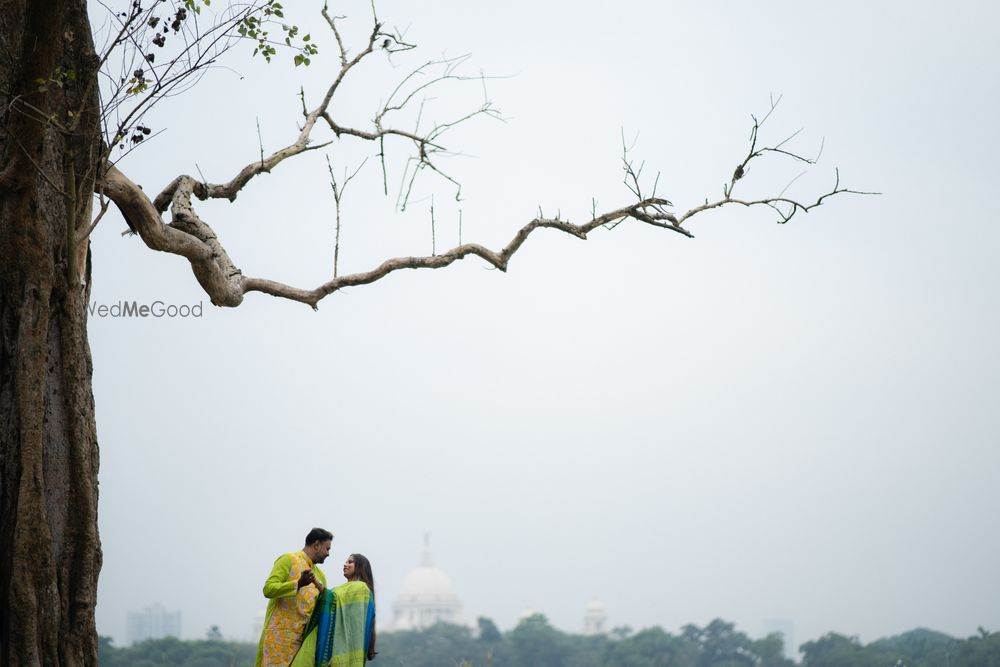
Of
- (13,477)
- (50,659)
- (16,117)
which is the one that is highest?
(16,117)

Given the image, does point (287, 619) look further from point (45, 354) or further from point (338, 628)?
point (45, 354)

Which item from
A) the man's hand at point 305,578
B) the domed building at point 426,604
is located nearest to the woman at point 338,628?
the man's hand at point 305,578

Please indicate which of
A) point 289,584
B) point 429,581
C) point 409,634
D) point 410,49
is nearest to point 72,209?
point 289,584

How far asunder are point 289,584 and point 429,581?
9602 cm

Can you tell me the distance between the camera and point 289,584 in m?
5.82

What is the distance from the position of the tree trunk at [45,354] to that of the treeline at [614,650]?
56.6 ft

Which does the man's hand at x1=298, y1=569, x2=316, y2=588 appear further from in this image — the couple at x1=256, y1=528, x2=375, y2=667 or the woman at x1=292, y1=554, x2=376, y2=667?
the woman at x1=292, y1=554, x2=376, y2=667

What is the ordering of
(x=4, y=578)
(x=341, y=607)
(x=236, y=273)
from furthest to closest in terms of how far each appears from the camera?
(x=236, y=273), (x=341, y=607), (x=4, y=578)

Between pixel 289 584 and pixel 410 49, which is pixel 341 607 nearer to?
pixel 289 584

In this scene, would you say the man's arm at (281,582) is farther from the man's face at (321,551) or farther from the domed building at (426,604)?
the domed building at (426,604)

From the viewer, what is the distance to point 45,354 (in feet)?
17.4

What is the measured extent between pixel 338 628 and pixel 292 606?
0.75ft

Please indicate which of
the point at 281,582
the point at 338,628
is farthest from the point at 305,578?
the point at 338,628

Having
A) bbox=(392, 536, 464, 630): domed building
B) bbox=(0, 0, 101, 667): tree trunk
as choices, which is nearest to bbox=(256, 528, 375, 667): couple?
bbox=(0, 0, 101, 667): tree trunk
